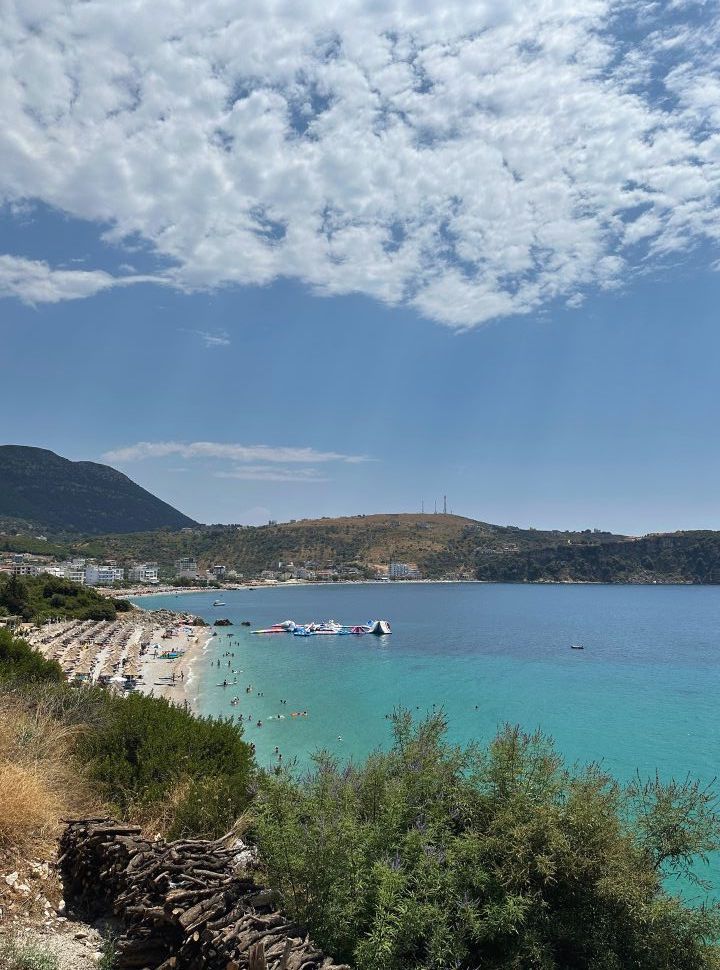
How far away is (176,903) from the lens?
17.9 feet

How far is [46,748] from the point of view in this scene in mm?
8758

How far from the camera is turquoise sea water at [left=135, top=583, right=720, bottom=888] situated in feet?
96.6

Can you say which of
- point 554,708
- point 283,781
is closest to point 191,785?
point 283,781

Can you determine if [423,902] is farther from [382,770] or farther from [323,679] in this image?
[323,679]

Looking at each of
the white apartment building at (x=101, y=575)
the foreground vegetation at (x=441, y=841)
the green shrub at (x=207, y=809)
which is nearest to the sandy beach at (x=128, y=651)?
the green shrub at (x=207, y=809)

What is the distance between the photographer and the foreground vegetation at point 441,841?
571 centimetres

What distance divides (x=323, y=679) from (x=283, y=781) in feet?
135

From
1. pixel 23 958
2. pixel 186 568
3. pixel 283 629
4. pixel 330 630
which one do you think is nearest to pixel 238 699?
pixel 23 958

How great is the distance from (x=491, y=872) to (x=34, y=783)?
16.9 feet

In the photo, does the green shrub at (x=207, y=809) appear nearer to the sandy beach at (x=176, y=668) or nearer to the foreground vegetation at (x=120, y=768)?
the foreground vegetation at (x=120, y=768)

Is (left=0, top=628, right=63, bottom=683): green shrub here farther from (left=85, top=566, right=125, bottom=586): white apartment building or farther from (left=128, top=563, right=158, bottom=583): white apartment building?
(left=128, top=563, right=158, bottom=583): white apartment building

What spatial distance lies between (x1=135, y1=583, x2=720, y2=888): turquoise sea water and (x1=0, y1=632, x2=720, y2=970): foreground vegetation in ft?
43.2

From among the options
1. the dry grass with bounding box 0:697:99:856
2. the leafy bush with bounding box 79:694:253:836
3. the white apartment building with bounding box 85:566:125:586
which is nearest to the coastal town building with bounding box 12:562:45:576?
the white apartment building with bounding box 85:566:125:586

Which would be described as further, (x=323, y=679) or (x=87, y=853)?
(x=323, y=679)
